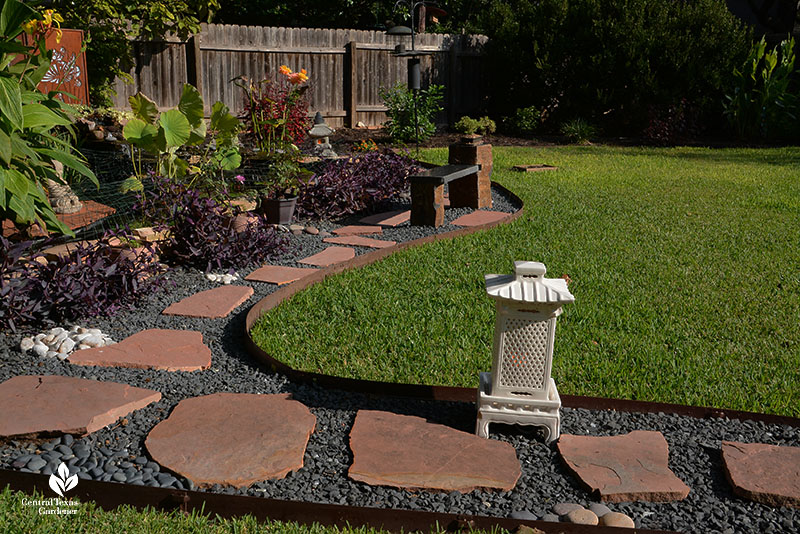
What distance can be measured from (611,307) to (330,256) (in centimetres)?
206

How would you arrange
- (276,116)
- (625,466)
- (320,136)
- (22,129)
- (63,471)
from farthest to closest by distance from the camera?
(320,136) → (276,116) → (22,129) → (625,466) → (63,471)

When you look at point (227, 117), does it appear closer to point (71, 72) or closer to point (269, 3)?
point (71, 72)

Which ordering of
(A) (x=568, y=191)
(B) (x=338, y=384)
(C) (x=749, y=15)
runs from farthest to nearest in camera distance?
(C) (x=749, y=15) < (A) (x=568, y=191) < (B) (x=338, y=384)

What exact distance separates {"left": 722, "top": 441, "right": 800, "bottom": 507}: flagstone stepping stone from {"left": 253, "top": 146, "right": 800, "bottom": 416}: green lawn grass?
0.40m

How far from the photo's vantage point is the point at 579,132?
12453mm

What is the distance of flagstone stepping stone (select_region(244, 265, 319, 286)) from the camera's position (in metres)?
4.47

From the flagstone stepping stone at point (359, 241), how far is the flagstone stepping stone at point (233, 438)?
2637 millimetres

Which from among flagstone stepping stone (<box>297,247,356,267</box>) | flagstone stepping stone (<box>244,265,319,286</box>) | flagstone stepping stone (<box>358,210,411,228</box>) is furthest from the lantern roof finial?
flagstone stepping stone (<box>358,210,411,228</box>)

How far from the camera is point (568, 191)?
25.2 ft

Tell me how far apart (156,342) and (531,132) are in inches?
442

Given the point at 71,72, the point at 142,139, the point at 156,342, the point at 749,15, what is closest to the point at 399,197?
the point at 142,139

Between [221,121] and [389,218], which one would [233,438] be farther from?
[221,121]

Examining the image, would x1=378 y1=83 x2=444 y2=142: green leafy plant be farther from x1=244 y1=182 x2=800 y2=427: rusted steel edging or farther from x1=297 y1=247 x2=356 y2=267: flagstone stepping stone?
x1=244 y1=182 x2=800 y2=427: rusted steel edging

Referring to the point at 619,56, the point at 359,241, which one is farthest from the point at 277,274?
the point at 619,56
